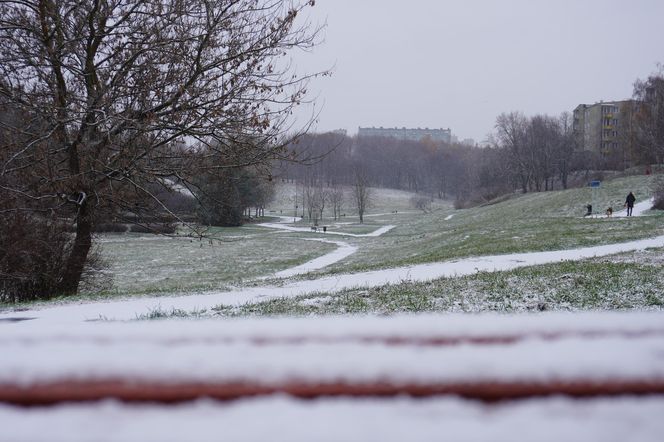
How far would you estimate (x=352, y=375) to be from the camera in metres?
0.92

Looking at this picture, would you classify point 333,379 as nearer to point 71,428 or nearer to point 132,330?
point 71,428

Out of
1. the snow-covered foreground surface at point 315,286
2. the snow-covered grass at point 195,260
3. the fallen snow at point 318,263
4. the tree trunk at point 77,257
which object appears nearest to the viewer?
the snow-covered foreground surface at point 315,286

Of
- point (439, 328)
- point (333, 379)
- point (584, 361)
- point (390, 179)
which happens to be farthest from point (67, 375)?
point (390, 179)

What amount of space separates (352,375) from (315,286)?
37.0 feet

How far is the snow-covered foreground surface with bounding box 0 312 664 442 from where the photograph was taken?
0.80 m

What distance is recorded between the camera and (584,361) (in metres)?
0.95

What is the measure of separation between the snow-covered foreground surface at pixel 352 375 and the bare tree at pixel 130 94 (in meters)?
8.75

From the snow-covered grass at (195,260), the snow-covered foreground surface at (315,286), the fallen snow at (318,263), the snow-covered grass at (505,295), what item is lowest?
the snow-covered grass at (195,260)

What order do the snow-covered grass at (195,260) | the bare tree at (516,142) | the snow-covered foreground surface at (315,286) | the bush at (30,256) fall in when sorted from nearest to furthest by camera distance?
the snow-covered foreground surface at (315,286), the bush at (30,256), the snow-covered grass at (195,260), the bare tree at (516,142)

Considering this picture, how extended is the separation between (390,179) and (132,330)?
438 ft

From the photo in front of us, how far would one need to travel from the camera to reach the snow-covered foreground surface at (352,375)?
31.6 inches

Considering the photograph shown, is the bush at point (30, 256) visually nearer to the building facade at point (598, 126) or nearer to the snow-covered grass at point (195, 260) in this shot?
the snow-covered grass at point (195, 260)

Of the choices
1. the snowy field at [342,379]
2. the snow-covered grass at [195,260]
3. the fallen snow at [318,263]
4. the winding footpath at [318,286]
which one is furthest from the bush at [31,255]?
the snowy field at [342,379]

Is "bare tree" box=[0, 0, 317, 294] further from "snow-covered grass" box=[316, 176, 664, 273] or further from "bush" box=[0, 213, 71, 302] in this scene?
"snow-covered grass" box=[316, 176, 664, 273]
